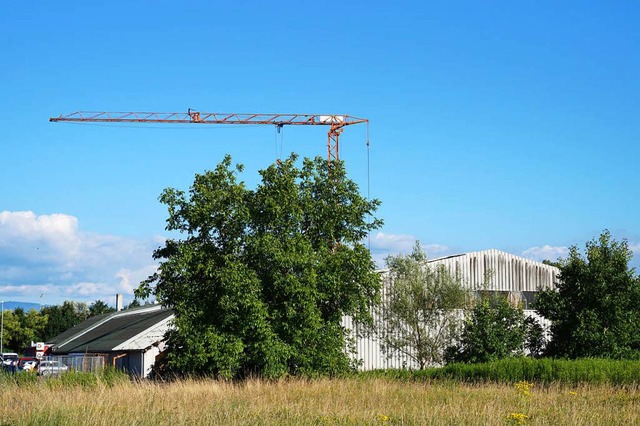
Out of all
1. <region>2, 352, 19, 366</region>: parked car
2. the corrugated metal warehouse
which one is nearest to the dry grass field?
the corrugated metal warehouse

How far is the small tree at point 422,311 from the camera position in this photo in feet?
142

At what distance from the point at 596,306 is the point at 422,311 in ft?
27.9

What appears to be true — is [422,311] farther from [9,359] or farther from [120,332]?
[9,359]

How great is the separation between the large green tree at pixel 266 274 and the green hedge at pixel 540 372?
348 cm

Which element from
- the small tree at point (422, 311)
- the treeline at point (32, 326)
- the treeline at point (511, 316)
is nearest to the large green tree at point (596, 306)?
the treeline at point (511, 316)

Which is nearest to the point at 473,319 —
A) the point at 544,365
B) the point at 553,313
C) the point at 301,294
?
the point at 553,313

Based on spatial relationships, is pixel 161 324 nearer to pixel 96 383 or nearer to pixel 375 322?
pixel 375 322

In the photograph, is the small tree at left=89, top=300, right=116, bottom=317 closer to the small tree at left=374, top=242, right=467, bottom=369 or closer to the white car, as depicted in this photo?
the white car

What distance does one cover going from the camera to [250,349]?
35094mm

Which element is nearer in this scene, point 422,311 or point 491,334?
point 491,334

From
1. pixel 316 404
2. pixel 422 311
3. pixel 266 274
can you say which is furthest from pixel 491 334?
pixel 316 404

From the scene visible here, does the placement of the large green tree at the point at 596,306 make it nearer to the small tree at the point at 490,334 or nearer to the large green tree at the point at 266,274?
the small tree at the point at 490,334

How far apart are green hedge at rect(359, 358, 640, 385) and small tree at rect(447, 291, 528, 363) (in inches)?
144

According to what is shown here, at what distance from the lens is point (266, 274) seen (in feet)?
119
